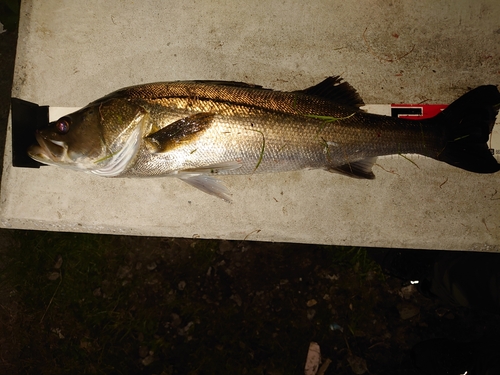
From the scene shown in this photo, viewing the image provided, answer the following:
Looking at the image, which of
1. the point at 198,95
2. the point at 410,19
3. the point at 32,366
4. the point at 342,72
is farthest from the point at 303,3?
the point at 32,366

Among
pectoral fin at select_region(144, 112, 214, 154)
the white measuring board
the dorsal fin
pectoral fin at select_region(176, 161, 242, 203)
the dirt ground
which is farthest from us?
the dirt ground

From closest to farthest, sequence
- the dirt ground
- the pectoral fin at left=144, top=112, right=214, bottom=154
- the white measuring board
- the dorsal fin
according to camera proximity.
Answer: the pectoral fin at left=144, top=112, right=214, bottom=154 < the dorsal fin < the white measuring board < the dirt ground

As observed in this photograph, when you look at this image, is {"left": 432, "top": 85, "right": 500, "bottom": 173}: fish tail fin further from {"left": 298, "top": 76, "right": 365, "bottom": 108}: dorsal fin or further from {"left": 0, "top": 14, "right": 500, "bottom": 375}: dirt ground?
{"left": 0, "top": 14, "right": 500, "bottom": 375}: dirt ground

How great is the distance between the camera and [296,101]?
2555mm

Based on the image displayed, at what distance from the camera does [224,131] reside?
8.16 feet

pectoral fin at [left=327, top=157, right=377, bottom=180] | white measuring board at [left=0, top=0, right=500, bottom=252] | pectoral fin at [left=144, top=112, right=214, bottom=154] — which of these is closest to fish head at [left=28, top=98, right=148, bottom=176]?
pectoral fin at [left=144, top=112, right=214, bottom=154]

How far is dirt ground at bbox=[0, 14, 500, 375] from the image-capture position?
137 inches

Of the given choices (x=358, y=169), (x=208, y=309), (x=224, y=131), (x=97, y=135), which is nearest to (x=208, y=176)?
→ (x=224, y=131)

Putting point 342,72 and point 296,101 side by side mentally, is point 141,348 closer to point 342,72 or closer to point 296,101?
point 296,101

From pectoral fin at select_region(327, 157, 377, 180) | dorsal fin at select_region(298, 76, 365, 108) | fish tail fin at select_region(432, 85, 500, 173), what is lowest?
pectoral fin at select_region(327, 157, 377, 180)

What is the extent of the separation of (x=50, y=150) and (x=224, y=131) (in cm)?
130

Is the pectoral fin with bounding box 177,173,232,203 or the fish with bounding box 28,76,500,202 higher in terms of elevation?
the fish with bounding box 28,76,500,202

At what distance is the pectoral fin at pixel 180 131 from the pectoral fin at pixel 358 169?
108 cm

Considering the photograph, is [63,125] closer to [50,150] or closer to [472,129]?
[50,150]
